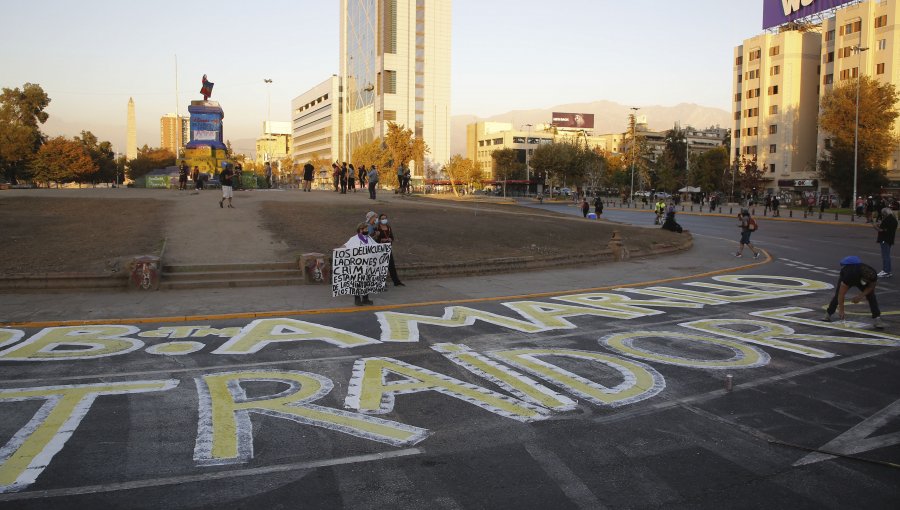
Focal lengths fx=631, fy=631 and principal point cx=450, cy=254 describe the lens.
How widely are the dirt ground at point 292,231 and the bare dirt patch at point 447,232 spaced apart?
0.11 ft

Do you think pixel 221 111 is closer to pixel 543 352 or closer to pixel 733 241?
pixel 733 241

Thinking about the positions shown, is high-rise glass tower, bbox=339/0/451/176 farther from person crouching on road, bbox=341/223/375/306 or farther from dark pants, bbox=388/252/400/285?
person crouching on road, bbox=341/223/375/306

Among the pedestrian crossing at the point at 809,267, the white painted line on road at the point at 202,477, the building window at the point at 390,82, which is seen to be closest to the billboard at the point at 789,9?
the building window at the point at 390,82

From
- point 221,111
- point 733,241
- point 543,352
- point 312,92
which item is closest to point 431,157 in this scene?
point 312,92

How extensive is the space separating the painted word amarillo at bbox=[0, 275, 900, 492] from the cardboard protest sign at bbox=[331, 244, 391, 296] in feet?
3.59

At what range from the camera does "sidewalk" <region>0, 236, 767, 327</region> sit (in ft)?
41.5

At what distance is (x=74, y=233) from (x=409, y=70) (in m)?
120

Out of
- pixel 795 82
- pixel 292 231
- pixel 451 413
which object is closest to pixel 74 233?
pixel 292 231

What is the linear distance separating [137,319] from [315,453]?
7787mm

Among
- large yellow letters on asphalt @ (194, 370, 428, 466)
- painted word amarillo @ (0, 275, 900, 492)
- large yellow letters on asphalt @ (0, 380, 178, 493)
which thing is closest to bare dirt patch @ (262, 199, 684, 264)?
Answer: painted word amarillo @ (0, 275, 900, 492)

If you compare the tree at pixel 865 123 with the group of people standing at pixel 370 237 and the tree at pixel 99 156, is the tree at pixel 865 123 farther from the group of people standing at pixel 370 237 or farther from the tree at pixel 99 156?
the tree at pixel 99 156

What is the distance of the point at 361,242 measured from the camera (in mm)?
13625

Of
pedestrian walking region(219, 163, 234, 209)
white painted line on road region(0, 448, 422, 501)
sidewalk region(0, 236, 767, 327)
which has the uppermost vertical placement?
pedestrian walking region(219, 163, 234, 209)

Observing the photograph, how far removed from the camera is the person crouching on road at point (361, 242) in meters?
13.5
